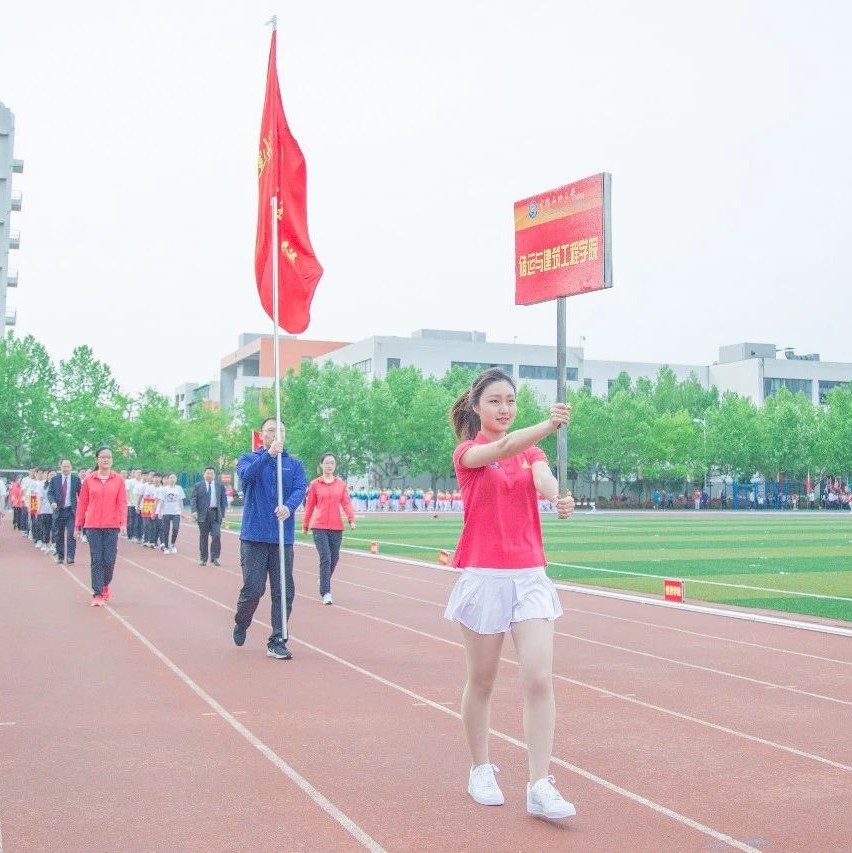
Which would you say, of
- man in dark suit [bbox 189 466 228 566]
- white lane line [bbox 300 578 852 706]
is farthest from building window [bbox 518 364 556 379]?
white lane line [bbox 300 578 852 706]

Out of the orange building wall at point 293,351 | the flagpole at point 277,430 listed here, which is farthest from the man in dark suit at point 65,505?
the orange building wall at point 293,351

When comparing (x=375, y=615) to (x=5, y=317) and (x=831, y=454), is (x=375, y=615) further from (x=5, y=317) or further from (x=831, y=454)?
(x=5, y=317)

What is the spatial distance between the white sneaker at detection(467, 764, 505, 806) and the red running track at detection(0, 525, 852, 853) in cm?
6

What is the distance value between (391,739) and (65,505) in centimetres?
1597

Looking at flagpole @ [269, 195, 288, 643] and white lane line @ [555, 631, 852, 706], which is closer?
white lane line @ [555, 631, 852, 706]

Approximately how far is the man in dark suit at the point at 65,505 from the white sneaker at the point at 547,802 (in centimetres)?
1755

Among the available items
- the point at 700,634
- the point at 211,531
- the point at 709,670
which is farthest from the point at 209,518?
the point at 709,670

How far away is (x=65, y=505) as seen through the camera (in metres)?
21.4

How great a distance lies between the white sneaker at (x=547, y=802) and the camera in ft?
16.6

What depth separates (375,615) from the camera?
1361cm

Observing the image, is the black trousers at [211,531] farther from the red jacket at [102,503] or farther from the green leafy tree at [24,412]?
the green leafy tree at [24,412]

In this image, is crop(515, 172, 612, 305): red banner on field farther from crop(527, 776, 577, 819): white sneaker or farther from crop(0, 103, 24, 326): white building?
crop(0, 103, 24, 326): white building

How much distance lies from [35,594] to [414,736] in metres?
10.3

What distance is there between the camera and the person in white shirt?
25942 mm
